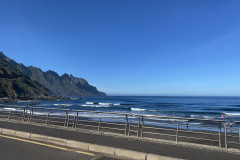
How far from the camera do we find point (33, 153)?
546 centimetres

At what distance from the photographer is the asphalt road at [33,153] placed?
5.08 metres

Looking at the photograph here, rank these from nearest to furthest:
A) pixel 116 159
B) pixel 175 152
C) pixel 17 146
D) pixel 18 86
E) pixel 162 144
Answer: pixel 116 159 → pixel 175 152 → pixel 17 146 → pixel 162 144 → pixel 18 86

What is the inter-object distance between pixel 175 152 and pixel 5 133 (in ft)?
26.7

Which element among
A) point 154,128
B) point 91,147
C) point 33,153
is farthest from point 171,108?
point 33,153

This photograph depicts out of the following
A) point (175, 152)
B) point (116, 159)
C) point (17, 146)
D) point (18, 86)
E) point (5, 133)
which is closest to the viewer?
point (116, 159)

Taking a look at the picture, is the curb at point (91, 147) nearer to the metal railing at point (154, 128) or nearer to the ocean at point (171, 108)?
the metal railing at point (154, 128)

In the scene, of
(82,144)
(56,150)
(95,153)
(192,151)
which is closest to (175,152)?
(192,151)

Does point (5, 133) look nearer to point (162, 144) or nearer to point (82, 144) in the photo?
point (82, 144)

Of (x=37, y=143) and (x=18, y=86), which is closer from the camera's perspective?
(x=37, y=143)

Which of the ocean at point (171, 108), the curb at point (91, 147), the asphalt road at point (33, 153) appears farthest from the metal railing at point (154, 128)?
the ocean at point (171, 108)

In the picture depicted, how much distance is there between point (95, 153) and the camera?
570 cm

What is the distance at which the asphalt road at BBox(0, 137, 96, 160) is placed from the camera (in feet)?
16.7

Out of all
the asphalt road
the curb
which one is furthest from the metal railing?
the asphalt road

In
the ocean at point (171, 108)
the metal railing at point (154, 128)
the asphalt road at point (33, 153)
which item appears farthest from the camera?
the ocean at point (171, 108)
